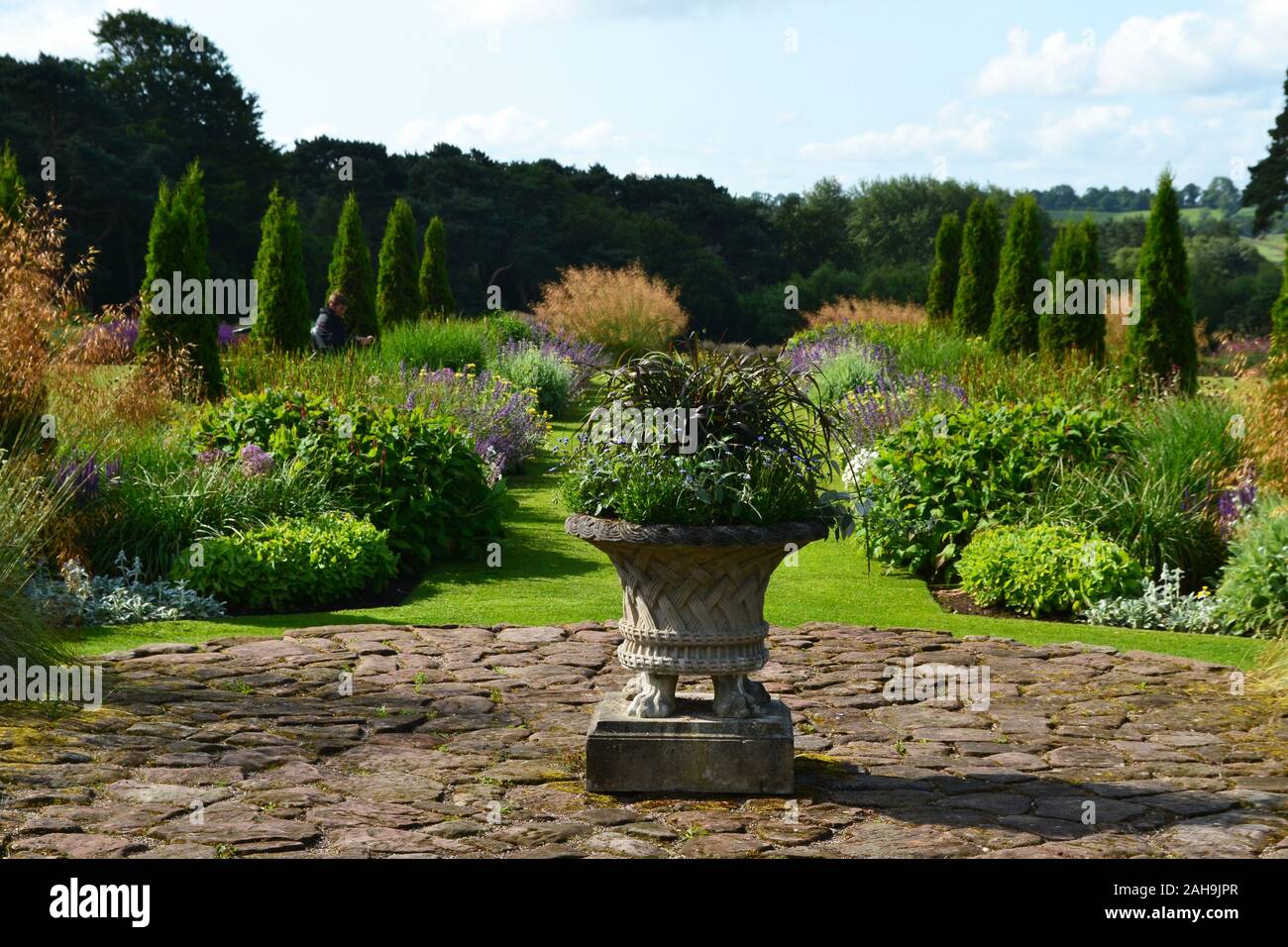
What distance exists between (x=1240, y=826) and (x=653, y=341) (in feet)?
58.3

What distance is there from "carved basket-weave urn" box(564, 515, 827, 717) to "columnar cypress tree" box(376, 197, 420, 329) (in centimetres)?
1853

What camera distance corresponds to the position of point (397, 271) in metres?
22.9

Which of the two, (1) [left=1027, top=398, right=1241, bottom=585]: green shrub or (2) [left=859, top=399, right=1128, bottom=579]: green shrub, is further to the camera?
(2) [left=859, top=399, right=1128, bottom=579]: green shrub

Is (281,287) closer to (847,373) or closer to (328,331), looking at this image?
(328,331)

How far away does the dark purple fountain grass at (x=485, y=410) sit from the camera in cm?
1246

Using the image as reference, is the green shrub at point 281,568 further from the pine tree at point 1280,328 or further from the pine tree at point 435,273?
the pine tree at point 435,273

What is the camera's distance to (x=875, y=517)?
989 cm

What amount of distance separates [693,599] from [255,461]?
5507mm

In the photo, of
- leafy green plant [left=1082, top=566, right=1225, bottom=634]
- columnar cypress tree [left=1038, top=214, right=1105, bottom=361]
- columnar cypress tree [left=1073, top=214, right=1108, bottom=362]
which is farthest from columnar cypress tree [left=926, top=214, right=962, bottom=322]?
leafy green plant [left=1082, top=566, right=1225, bottom=634]

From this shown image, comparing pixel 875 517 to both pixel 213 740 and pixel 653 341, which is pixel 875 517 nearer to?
pixel 213 740

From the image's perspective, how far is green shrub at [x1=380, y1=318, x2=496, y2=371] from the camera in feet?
56.7

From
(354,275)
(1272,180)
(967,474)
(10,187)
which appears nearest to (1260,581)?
(967,474)

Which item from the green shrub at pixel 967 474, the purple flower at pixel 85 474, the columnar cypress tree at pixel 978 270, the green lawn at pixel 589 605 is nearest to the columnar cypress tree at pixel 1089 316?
the columnar cypress tree at pixel 978 270

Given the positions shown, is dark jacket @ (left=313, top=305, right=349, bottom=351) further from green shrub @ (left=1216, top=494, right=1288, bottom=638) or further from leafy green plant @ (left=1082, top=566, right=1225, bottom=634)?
green shrub @ (left=1216, top=494, right=1288, bottom=638)
